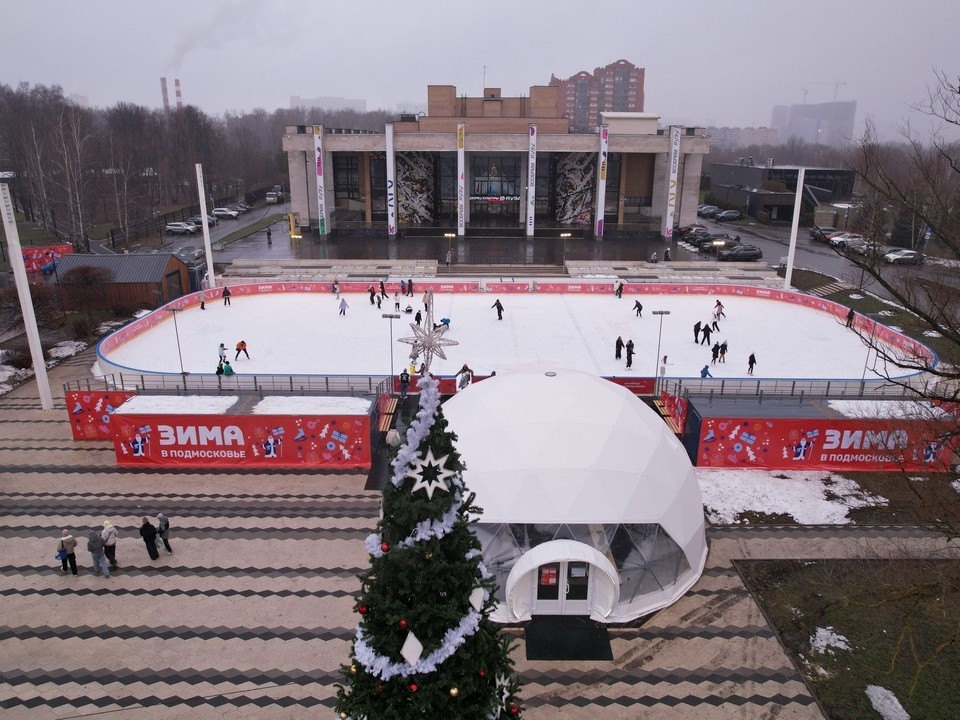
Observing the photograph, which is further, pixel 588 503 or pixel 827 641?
pixel 588 503

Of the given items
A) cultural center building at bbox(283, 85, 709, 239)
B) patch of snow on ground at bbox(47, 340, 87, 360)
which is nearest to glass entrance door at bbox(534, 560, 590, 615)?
patch of snow on ground at bbox(47, 340, 87, 360)

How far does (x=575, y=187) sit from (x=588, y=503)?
4604 cm

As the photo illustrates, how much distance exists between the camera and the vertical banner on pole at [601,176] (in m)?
48.3

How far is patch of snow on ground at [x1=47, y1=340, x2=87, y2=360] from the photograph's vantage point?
87.4 ft

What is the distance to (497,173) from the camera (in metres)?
55.5

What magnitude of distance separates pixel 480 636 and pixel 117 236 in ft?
188

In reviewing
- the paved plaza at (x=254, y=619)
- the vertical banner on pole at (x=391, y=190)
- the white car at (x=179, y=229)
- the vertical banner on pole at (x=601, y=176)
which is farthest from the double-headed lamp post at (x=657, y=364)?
the white car at (x=179, y=229)

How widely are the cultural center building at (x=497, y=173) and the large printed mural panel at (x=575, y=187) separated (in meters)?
0.08

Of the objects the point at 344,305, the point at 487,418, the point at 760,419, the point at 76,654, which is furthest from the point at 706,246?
the point at 76,654

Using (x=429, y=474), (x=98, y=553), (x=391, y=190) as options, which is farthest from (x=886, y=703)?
(x=391, y=190)

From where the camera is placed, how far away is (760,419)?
1714 cm

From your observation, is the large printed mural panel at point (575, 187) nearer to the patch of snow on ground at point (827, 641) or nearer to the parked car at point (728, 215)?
the parked car at point (728, 215)

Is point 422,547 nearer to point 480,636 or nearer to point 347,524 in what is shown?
point 480,636

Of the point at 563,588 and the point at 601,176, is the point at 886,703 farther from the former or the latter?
the point at 601,176
